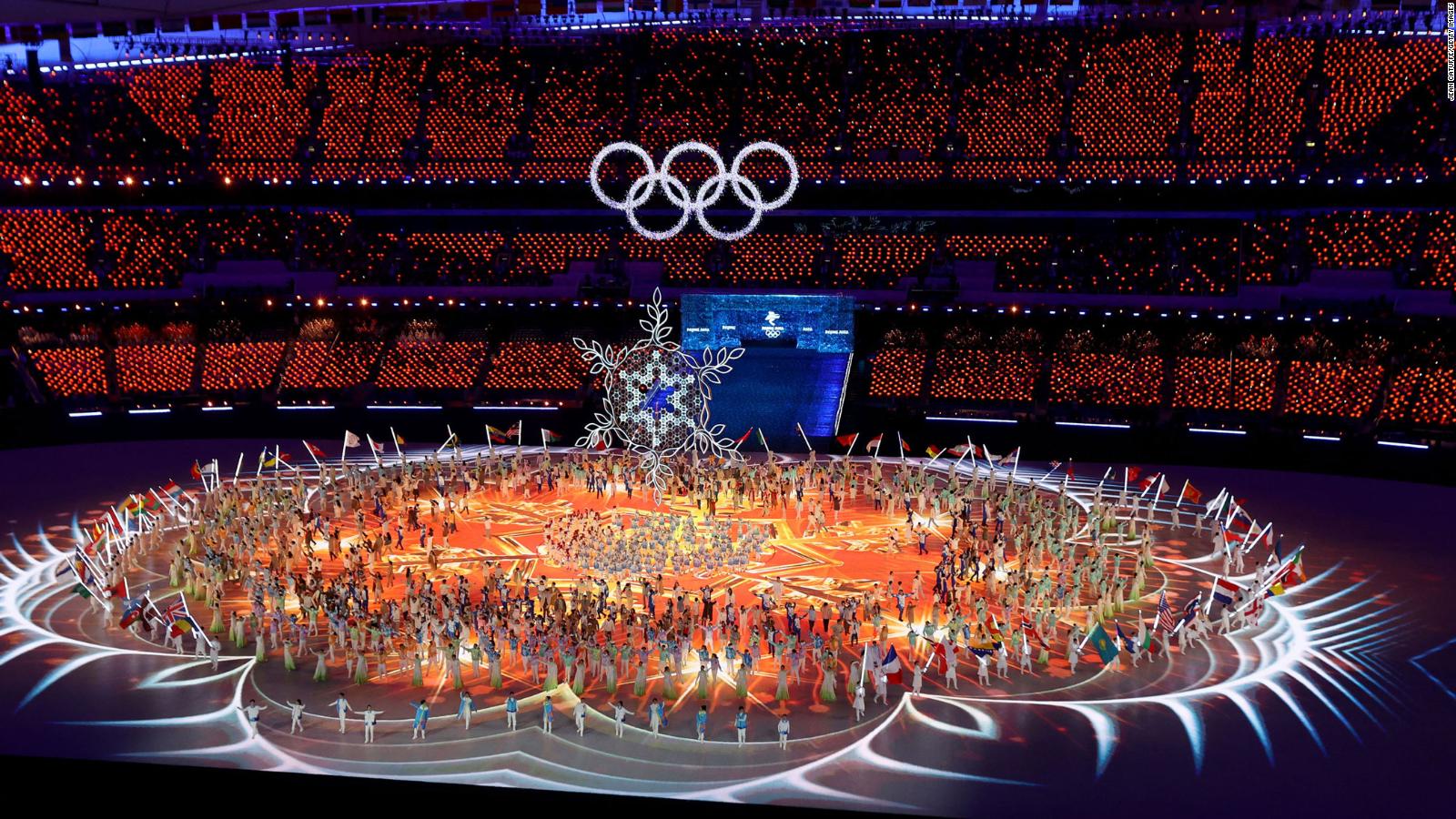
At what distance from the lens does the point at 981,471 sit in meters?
30.0

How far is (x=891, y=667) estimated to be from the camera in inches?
633

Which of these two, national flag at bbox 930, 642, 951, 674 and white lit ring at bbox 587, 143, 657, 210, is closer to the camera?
national flag at bbox 930, 642, 951, 674

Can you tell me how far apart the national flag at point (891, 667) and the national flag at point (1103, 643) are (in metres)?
3.06

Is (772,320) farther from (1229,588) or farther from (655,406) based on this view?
(1229,588)

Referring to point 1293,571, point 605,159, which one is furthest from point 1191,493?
point 605,159

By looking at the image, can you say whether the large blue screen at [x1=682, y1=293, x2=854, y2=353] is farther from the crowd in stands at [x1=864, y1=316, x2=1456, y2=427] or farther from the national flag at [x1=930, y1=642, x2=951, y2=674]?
the national flag at [x1=930, y1=642, x2=951, y2=674]

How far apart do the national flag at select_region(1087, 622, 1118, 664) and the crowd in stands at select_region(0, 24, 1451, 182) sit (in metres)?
24.9

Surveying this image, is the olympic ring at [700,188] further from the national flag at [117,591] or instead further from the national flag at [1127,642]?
the national flag at [1127,642]

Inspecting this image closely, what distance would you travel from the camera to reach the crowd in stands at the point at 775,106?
38.7 meters

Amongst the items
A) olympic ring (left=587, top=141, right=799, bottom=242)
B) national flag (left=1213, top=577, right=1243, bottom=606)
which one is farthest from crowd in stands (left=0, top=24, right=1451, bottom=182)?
national flag (left=1213, top=577, right=1243, bottom=606)

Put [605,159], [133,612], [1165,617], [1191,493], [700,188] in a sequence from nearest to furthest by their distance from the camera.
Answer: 1. [133,612]
2. [1165,617]
3. [1191,493]
4. [700,188]
5. [605,159]

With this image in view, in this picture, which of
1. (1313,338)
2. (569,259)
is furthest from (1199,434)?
(569,259)

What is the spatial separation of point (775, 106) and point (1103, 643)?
28987mm

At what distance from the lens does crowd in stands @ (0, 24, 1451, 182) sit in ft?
127
